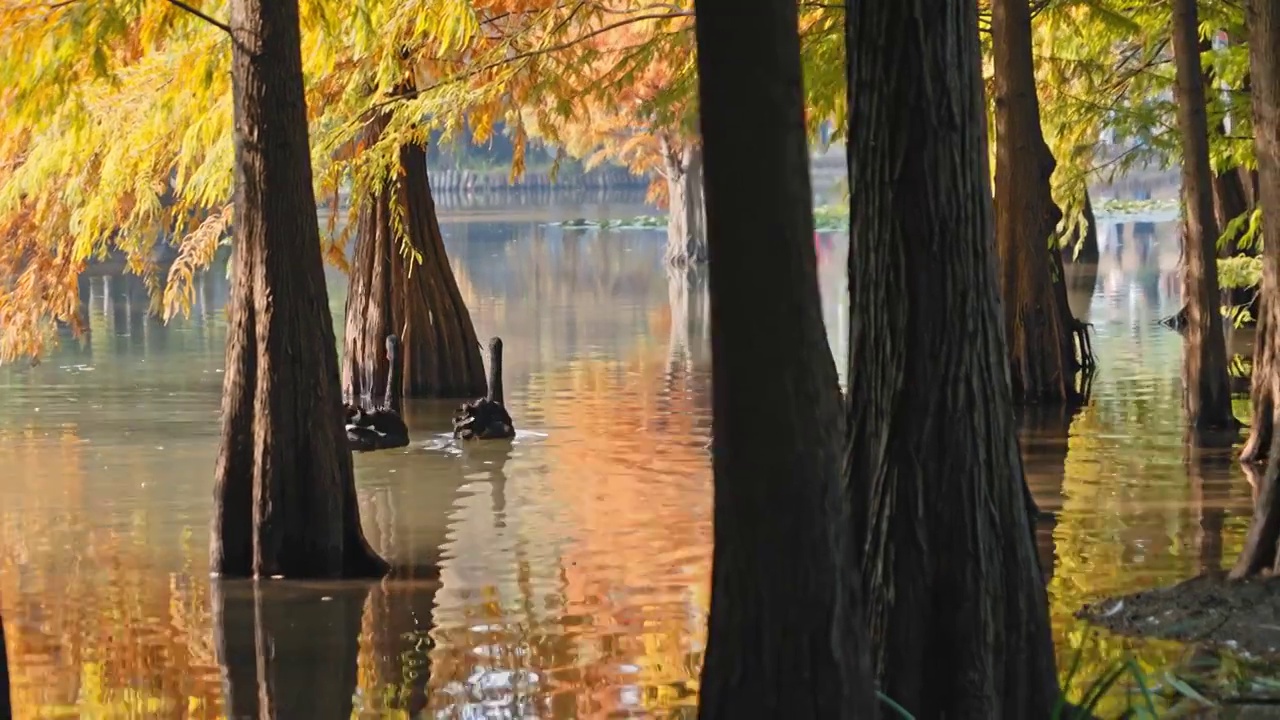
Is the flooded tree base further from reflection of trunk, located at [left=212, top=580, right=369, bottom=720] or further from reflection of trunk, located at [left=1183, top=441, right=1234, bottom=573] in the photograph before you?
reflection of trunk, located at [left=212, top=580, right=369, bottom=720]

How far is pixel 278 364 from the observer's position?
10.9 m

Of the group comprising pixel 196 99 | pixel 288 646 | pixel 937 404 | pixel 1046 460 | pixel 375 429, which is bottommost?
pixel 288 646

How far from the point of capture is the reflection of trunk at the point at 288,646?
8352 mm

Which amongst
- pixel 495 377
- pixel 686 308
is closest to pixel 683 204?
pixel 686 308

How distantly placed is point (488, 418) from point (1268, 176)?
7.22 meters

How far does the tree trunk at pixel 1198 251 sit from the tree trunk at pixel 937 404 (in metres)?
10.2

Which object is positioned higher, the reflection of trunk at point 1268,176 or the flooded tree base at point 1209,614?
the reflection of trunk at point 1268,176

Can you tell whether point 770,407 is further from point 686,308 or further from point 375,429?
point 686,308

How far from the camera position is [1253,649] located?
8.05 metres

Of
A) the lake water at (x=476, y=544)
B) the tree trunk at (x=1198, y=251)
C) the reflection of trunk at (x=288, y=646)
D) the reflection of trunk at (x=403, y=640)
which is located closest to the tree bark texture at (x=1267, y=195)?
the lake water at (x=476, y=544)

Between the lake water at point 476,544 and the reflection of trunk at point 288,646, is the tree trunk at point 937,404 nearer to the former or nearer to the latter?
the lake water at point 476,544

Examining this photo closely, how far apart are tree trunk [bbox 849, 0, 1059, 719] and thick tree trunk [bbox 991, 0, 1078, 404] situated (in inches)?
456

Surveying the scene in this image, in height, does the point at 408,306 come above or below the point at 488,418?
above

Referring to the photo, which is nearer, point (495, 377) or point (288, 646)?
point (288, 646)
